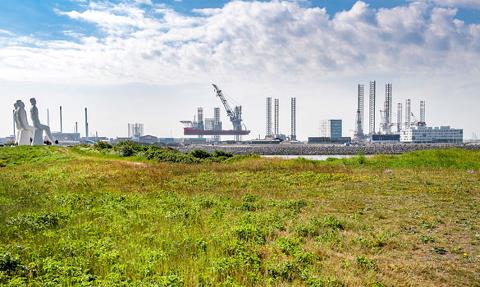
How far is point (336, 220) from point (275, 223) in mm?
2036

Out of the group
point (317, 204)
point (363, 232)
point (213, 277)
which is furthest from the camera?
point (317, 204)

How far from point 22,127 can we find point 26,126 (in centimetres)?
60

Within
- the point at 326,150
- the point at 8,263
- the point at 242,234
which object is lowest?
the point at 326,150

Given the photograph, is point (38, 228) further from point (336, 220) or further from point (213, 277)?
point (336, 220)

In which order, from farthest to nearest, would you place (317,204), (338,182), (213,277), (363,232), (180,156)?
(180,156) → (338,182) → (317,204) → (363,232) → (213,277)

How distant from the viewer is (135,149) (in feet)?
156

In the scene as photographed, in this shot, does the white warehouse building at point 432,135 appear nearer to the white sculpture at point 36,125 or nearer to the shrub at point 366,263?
the white sculpture at point 36,125

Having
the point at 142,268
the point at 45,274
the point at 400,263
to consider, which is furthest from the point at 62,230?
the point at 400,263

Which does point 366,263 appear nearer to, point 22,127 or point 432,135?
point 22,127

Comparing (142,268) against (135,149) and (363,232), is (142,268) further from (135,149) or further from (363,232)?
(135,149)

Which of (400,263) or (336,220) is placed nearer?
(400,263)

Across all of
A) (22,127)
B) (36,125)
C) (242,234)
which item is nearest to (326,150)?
(36,125)

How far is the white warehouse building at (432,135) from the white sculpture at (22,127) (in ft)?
559

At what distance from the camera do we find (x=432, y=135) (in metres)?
190
